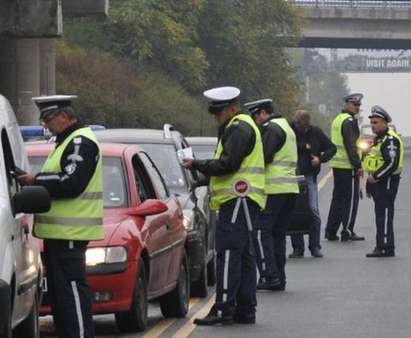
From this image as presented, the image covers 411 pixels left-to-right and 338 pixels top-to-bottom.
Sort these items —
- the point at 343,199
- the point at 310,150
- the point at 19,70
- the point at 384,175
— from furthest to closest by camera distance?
1. the point at 19,70
2. the point at 343,199
3. the point at 310,150
4. the point at 384,175

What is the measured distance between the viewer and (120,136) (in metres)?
16.4

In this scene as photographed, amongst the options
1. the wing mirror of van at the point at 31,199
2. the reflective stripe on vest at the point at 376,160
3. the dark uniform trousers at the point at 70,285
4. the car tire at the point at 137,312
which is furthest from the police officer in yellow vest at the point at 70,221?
the reflective stripe on vest at the point at 376,160

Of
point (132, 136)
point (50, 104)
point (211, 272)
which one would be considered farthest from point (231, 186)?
point (211, 272)

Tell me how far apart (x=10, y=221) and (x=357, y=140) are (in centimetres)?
1345

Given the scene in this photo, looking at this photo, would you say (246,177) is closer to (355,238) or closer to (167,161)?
(167,161)

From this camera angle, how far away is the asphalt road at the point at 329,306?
12.7 meters

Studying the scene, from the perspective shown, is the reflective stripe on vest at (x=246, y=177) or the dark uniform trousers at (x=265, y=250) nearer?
the reflective stripe on vest at (x=246, y=177)

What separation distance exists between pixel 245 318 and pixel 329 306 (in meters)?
1.52

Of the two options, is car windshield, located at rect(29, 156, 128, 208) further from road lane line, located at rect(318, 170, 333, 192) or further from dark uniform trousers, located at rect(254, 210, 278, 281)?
road lane line, located at rect(318, 170, 333, 192)

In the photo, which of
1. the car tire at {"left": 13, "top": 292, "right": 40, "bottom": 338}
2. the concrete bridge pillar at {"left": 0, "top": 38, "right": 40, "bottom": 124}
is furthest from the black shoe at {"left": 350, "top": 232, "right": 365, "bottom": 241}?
the concrete bridge pillar at {"left": 0, "top": 38, "right": 40, "bottom": 124}

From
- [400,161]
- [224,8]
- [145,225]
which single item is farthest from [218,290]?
[224,8]

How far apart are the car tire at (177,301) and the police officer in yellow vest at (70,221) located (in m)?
3.30

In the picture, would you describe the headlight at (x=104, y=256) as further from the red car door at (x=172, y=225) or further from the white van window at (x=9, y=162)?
the white van window at (x=9, y=162)

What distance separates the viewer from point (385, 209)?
20.1m
